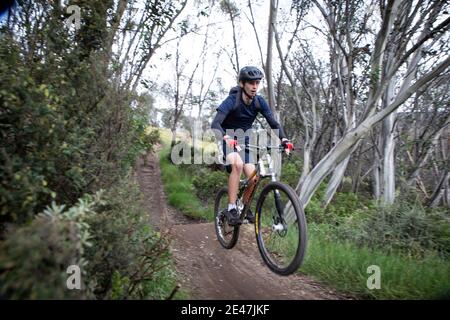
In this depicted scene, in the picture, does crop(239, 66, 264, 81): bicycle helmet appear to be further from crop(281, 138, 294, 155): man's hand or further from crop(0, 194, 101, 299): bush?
crop(0, 194, 101, 299): bush

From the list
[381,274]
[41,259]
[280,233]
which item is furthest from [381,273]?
[41,259]

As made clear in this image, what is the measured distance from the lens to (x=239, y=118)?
15.9 feet

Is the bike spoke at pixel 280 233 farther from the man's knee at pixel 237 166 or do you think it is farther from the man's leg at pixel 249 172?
the man's knee at pixel 237 166

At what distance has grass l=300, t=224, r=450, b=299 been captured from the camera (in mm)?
3598

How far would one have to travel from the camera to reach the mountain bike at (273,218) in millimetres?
3613

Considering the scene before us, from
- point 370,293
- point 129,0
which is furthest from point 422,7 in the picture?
point 370,293

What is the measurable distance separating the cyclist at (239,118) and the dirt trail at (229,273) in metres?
0.70

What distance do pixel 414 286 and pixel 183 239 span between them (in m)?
3.73

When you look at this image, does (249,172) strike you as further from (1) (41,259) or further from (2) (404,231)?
(2) (404,231)

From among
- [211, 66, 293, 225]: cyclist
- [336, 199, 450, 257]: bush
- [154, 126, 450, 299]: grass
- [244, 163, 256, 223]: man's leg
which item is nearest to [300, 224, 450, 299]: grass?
[154, 126, 450, 299]: grass

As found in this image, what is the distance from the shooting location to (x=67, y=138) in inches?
Result: 126

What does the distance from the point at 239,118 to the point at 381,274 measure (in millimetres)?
2735

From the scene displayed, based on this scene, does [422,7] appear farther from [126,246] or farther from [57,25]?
[126,246]

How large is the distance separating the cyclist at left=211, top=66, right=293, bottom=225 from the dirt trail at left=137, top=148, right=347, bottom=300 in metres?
0.70
